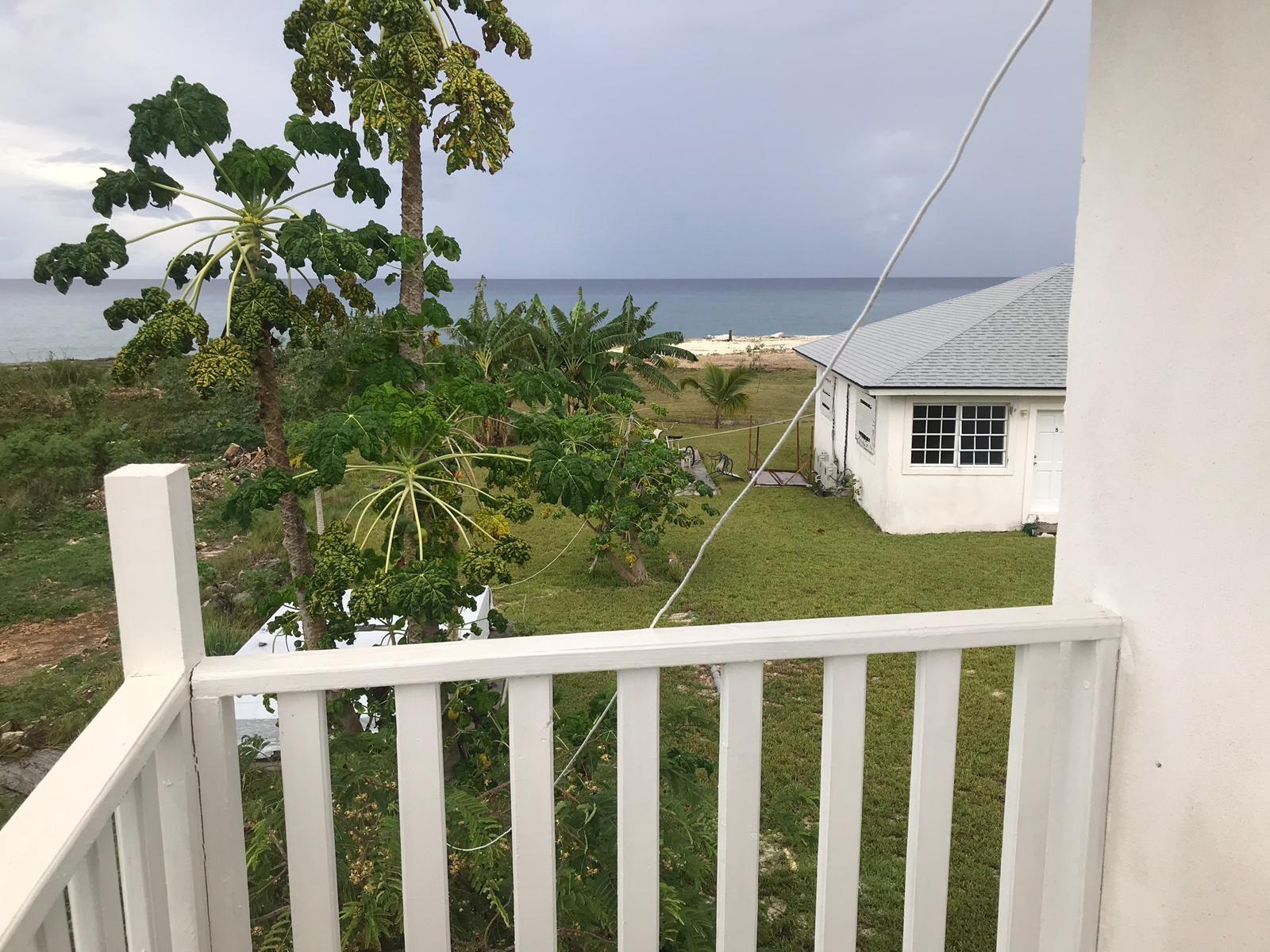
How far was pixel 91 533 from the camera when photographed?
9797 mm

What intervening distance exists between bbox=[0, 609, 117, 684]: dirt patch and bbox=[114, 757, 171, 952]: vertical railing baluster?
277 inches

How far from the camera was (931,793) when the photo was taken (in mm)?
1285

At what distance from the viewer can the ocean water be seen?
37.2ft

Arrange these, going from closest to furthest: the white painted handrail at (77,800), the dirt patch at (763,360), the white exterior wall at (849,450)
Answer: the white painted handrail at (77,800) → the white exterior wall at (849,450) → the dirt patch at (763,360)

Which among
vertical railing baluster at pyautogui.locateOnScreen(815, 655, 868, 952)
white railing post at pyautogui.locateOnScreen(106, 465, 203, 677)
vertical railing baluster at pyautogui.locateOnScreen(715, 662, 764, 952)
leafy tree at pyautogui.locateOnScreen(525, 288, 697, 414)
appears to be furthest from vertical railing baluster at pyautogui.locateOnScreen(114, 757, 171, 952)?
leafy tree at pyautogui.locateOnScreen(525, 288, 697, 414)

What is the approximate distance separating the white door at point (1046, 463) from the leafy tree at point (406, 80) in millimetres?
11763

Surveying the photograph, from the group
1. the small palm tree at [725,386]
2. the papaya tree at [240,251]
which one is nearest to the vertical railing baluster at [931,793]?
the papaya tree at [240,251]

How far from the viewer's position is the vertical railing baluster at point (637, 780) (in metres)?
1.20

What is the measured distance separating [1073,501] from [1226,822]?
1.72 feet

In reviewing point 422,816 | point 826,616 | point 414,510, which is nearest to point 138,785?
point 422,816

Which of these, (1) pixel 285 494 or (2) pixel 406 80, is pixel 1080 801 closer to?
(1) pixel 285 494

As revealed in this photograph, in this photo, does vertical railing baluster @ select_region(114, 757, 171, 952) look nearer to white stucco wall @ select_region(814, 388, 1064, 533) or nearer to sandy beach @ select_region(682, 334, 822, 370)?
white stucco wall @ select_region(814, 388, 1064, 533)

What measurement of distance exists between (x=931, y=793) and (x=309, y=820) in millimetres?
874

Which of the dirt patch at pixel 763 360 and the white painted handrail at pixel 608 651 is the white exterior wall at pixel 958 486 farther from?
the dirt patch at pixel 763 360
